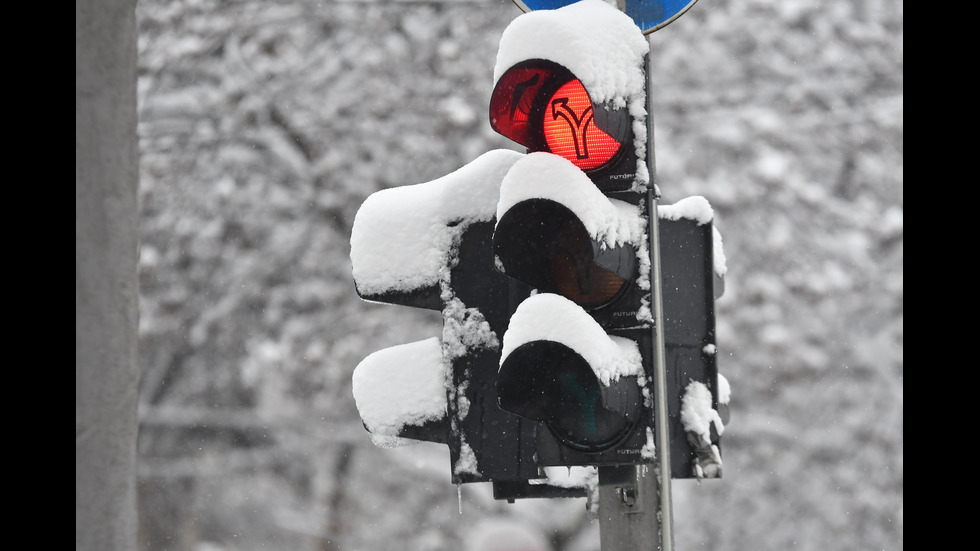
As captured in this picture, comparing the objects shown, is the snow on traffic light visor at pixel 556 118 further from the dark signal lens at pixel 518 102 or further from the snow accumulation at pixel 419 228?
the snow accumulation at pixel 419 228

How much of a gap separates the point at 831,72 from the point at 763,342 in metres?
2.77

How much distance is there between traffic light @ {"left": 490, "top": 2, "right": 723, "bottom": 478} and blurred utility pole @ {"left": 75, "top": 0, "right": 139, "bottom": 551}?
1046 mm

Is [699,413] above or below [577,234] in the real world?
below

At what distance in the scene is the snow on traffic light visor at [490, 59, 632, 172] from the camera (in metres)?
2.62

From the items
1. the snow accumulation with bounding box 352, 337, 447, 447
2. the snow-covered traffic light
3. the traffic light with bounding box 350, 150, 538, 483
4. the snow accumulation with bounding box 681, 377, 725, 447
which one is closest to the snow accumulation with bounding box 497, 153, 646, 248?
the snow-covered traffic light

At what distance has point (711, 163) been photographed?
1148cm

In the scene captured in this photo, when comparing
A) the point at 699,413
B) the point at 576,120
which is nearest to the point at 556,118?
the point at 576,120

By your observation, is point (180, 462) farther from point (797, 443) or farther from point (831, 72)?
point (831, 72)

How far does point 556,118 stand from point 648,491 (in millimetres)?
952

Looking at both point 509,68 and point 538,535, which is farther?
point 538,535

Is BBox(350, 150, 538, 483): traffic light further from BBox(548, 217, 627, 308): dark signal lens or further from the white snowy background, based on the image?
the white snowy background

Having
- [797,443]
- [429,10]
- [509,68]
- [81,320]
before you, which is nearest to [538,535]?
[797,443]

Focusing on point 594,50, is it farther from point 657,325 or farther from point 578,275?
point 657,325

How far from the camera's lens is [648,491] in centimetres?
283
